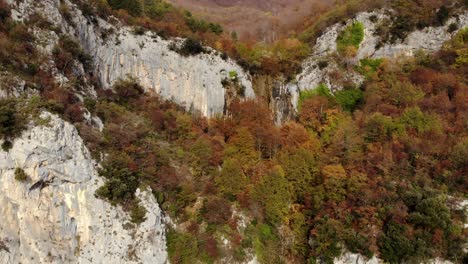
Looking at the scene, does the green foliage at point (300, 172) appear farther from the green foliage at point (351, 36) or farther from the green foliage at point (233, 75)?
the green foliage at point (351, 36)

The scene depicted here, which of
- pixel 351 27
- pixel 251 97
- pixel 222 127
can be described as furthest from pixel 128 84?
pixel 351 27

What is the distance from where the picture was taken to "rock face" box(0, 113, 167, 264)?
1995 cm

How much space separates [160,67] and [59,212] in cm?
2467

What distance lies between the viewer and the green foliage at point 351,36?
46562mm

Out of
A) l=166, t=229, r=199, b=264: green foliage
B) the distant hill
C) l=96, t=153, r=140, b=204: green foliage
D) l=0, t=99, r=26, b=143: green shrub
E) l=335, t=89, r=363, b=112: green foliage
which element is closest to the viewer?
l=0, t=99, r=26, b=143: green shrub

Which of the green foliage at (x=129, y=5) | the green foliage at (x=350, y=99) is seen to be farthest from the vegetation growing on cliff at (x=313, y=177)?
the green foliage at (x=129, y=5)

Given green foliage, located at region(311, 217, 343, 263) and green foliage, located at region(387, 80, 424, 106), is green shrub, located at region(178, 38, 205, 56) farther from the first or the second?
green foliage, located at region(311, 217, 343, 263)

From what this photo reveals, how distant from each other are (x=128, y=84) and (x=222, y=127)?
1234 cm

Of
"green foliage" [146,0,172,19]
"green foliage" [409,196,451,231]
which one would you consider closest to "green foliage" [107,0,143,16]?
"green foliage" [146,0,172,19]

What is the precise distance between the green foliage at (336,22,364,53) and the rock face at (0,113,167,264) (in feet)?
123

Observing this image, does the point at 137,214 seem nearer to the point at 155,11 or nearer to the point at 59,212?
the point at 59,212

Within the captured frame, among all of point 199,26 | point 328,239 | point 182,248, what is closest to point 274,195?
point 328,239

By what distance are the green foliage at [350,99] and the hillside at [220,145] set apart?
152mm

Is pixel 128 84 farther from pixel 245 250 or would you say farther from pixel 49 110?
pixel 245 250
